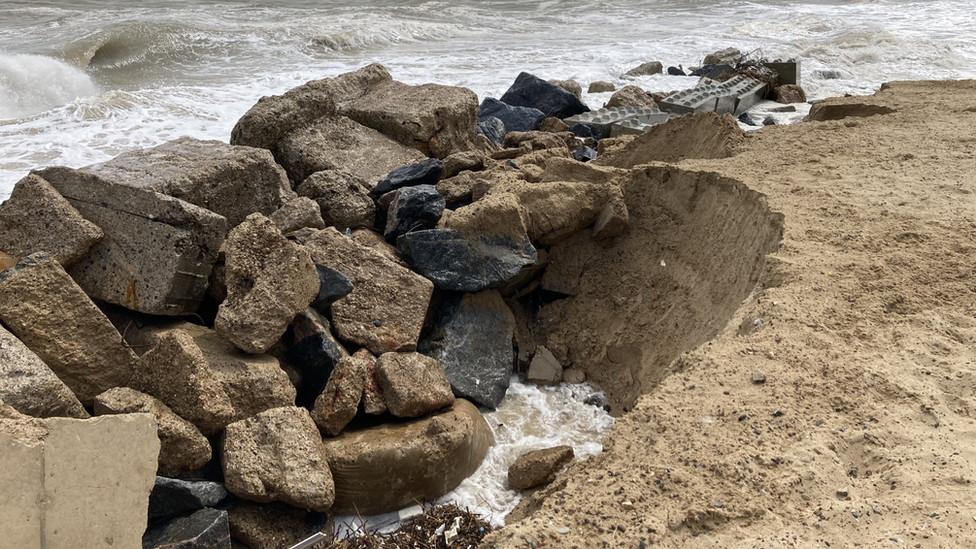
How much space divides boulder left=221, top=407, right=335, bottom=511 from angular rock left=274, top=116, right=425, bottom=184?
7.54 ft

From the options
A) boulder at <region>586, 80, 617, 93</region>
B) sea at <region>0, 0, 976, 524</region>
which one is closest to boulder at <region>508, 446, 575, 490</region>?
sea at <region>0, 0, 976, 524</region>

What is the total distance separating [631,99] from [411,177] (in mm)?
4635

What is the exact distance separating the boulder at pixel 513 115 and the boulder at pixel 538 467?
4.55m

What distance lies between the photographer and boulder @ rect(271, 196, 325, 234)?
397cm

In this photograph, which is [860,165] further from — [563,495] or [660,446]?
[563,495]

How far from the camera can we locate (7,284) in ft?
9.28

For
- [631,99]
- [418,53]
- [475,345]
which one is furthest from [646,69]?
[475,345]

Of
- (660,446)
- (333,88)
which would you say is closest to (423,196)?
(333,88)

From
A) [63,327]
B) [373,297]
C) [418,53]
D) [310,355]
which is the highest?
[418,53]

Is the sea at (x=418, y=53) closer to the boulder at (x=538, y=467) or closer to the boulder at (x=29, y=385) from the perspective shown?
the boulder at (x=538, y=467)

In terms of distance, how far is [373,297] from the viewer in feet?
12.4

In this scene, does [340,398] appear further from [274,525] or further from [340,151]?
[340,151]

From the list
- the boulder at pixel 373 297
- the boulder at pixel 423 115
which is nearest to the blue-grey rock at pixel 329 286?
the boulder at pixel 373 297

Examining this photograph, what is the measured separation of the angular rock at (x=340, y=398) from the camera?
309 cm
